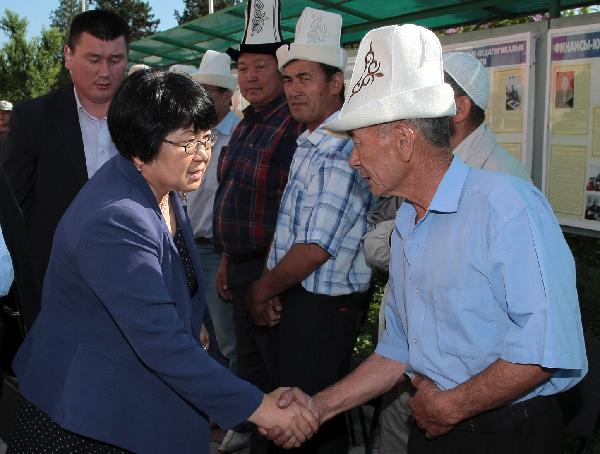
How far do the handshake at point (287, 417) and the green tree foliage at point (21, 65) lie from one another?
24.3m

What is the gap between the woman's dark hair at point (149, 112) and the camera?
199 cm

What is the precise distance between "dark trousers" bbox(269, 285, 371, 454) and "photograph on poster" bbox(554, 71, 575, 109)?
1483mm

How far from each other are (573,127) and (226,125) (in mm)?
2531

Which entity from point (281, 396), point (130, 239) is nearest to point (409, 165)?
point (130, 239)

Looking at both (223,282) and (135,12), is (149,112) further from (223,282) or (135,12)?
(135,12)

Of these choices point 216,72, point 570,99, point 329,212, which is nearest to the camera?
point 329,212

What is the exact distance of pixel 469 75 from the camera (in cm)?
284

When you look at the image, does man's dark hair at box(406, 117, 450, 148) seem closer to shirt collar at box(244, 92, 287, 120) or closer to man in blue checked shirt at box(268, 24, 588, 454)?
man in blue checked shirt at box(268, 24, 588, 454)

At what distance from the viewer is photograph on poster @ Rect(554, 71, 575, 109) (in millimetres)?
3463

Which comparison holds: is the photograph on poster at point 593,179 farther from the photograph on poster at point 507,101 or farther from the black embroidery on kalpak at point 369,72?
the black embroidery on kalpak at point 369,72

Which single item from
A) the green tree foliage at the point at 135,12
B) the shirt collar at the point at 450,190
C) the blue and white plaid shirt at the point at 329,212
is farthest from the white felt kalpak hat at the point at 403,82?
the green tree foliage at the point at 135,12

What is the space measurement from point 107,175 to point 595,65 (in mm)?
2513

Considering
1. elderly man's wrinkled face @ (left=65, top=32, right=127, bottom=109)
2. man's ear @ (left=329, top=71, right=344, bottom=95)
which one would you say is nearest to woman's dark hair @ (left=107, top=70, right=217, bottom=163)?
elderly man's wrinkled face @ (left=65, top=32, right=127, bottom=109)

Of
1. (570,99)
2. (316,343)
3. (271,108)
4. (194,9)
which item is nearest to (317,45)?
(271,108)
